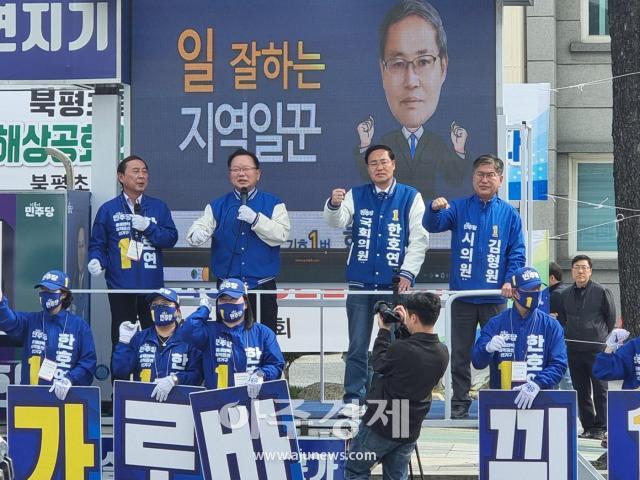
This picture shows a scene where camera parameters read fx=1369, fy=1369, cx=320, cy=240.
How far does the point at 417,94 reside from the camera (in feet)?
39.5

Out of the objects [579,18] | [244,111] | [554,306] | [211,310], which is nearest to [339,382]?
[554,306]

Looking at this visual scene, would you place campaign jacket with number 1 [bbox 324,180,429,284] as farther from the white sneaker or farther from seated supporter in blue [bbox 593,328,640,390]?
seated supporter in blue [bbox 593,328,640,390]

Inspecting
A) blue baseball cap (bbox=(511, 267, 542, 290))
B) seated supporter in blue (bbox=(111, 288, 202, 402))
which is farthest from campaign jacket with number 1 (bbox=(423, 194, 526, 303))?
seated supporter in blue (bbox=(111, 288, 202, 402))

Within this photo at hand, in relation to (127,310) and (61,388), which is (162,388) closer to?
(61,388)

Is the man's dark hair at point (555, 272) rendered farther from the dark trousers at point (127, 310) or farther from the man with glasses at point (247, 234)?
the dark trousers at point (127, 310)

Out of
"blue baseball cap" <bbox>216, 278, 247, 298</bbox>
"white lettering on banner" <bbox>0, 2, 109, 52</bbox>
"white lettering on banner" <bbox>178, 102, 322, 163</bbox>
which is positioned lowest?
"blue baseball cap" <bbox>216, 278, 247, 298</bbox>

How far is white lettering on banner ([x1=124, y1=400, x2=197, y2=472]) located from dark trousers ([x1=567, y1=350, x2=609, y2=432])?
4742 millimetres

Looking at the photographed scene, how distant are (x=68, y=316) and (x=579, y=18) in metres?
13.4

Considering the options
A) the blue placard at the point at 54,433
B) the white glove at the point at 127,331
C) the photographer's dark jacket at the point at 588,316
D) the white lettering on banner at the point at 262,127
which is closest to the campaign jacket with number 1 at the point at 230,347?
the white glove at the point at 127,331

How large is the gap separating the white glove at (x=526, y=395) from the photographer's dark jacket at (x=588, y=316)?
4014mm

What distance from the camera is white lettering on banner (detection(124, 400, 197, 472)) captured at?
9844mm

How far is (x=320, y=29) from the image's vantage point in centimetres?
1227

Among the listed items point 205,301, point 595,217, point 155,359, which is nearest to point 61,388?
point 155,359

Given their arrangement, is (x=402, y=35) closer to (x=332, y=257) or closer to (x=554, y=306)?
(x=332, y=257)
